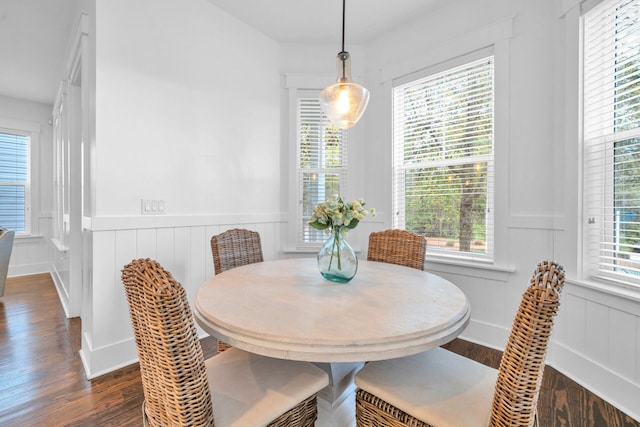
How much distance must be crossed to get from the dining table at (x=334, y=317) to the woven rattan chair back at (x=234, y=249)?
287 millimetres

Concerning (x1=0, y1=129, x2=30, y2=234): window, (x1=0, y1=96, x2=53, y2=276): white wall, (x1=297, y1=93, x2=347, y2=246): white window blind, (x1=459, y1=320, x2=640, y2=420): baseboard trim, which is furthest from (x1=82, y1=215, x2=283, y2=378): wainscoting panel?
(x1=0, y1=129, x2=30, y2=234): window

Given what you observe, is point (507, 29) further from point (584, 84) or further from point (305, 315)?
point (305, 315)

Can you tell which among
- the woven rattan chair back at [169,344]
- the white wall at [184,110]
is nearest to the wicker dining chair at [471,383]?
the woven rattan chair back at [169,344]

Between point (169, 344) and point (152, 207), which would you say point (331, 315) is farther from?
point (152, 207)

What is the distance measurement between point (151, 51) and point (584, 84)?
123 inches

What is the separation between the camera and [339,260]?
60.4 inches

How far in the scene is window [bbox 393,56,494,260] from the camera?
2.56 m

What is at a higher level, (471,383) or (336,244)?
(336,244)

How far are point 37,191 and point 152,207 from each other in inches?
174

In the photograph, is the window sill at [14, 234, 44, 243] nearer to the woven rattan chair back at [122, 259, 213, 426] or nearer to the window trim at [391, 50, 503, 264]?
the woven rattan chair back at [122, 259, 213, 426]

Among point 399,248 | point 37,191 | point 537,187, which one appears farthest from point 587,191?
point 37,191

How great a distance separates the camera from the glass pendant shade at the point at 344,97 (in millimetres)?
1739

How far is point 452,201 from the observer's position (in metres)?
2.74

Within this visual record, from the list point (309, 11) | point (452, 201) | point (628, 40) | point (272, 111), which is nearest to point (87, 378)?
point (272, 111)
